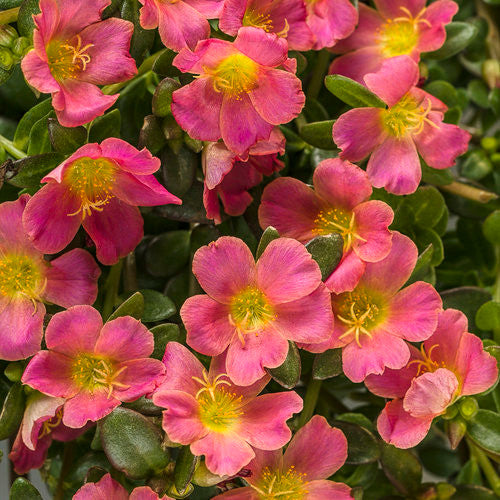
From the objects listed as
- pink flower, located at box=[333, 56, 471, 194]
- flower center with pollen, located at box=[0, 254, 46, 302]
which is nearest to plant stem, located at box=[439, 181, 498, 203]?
pink flower, located at box=[333, 56, 471, 194]

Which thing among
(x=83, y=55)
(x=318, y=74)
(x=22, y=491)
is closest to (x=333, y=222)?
(x=318, y=74)

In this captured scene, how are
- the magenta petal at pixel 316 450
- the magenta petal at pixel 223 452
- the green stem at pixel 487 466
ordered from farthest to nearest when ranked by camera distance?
1. the green stem at pixel 487 466
2. the magenta petal at pixel 316 450
3. the magenta petal at pixel 223 452

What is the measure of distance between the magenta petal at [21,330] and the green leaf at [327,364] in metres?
0.29

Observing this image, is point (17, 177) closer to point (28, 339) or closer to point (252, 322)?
point (28, 339)

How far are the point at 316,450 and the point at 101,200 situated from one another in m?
0.35

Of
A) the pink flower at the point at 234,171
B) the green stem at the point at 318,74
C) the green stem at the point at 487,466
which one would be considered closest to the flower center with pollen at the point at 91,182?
the pink flower at the point at 234,171

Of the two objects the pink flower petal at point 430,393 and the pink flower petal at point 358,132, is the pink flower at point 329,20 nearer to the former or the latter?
the pink flower petal at point 358,132

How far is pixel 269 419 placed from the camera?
2.80ft

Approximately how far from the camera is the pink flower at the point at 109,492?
0.83m

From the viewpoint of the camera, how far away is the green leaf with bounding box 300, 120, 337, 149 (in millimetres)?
962

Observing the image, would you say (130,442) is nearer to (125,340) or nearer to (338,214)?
(125,340)

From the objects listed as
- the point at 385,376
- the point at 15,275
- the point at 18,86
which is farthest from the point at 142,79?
the point at 385,376

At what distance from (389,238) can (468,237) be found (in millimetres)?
349

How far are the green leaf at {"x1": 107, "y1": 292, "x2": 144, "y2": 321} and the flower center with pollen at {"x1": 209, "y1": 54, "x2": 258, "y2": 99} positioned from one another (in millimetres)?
230
